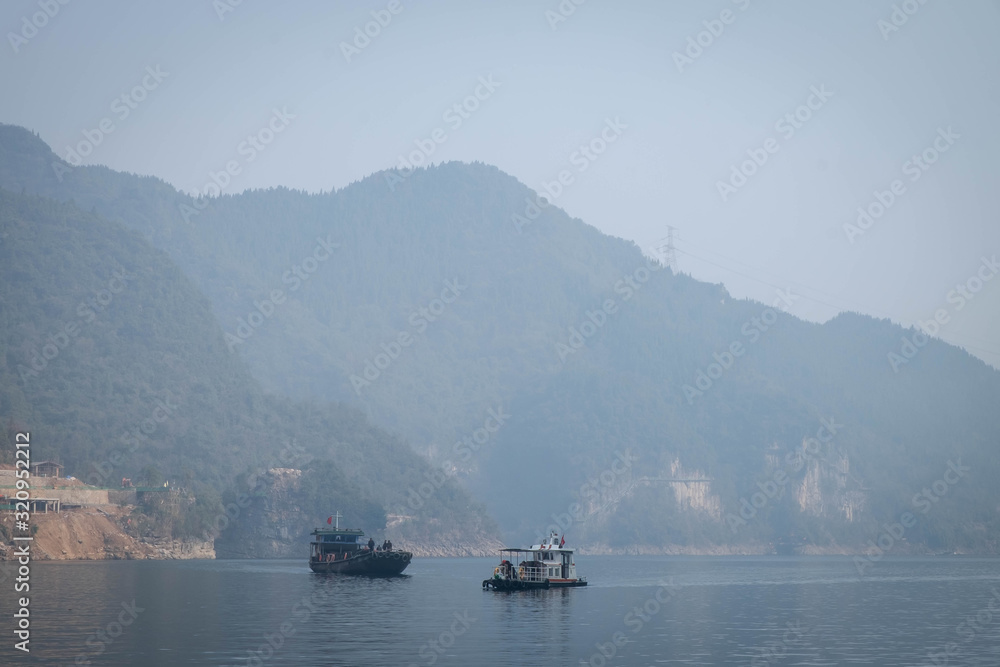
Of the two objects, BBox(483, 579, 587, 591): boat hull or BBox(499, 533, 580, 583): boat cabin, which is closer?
BBox(483, 579, 587, 591): boat hull

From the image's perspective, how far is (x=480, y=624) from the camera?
253ft

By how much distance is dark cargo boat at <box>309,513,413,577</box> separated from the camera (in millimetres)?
135875

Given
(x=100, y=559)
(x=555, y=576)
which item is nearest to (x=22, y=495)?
(x=100, y=559)

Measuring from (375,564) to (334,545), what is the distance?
11.2 meters

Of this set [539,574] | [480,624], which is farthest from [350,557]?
[480,624]

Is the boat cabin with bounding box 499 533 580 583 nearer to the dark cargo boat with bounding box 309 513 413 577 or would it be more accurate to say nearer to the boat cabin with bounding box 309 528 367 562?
the dark cargo boat with bounding box 309 513 413 577

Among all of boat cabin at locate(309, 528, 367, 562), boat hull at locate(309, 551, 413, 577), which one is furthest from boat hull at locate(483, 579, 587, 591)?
boat cabin at locate(309, 528, 367, 562)

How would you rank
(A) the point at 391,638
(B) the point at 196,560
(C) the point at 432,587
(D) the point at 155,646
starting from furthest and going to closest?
(B) the point at 196,560 → (C) the point at 432,587 → (A) the point at 391,638 → (D) the point at 155,646

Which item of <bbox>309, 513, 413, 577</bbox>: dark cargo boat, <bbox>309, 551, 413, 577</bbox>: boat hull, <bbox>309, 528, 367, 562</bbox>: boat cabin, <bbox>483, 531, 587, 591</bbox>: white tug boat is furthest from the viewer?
<bbox>309, 528, 367, 562</bbox>: boat cabin

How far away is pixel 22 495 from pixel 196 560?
5370cm

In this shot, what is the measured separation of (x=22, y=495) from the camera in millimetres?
142500

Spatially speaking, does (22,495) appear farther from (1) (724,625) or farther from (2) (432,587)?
(1) (724,625)

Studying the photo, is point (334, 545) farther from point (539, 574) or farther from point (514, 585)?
point (514, 585)

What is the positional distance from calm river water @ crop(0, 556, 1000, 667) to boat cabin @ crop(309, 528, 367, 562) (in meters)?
18.3
